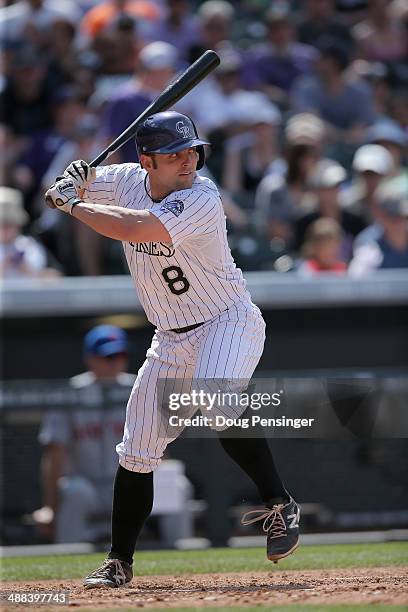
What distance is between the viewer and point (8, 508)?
7586 mm

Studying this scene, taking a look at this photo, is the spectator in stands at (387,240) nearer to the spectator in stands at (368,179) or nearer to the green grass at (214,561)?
the spectator in stands at (368,179)

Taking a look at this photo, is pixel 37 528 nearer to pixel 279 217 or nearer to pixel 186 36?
pixel 279 217

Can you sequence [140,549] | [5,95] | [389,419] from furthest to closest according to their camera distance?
[5,95], [140,549], [389,419]

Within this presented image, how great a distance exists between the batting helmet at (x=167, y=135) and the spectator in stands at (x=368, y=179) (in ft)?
14.9

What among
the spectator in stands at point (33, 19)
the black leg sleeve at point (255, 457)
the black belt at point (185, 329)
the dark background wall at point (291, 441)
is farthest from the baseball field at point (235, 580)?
the spectator in stands at point (33, 19)

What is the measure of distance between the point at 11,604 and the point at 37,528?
3.44 metres

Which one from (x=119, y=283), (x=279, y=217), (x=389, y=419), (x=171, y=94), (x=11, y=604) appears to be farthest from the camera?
(x=279, y=217)

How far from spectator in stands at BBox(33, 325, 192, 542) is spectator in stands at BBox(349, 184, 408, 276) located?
75.1 inches

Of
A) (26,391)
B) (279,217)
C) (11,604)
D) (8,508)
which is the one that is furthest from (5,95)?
(11,604)

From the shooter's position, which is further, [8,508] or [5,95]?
[5,95]

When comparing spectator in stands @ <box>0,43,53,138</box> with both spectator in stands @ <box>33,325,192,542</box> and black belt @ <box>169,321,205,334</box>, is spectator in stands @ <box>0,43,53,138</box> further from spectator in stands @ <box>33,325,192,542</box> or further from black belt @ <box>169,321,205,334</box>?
black belt @ <box>169,321,205,334</box>

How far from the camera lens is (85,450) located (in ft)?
24.8

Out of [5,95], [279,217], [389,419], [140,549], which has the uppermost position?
[5,95]

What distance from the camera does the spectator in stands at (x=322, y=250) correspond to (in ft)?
27.1
